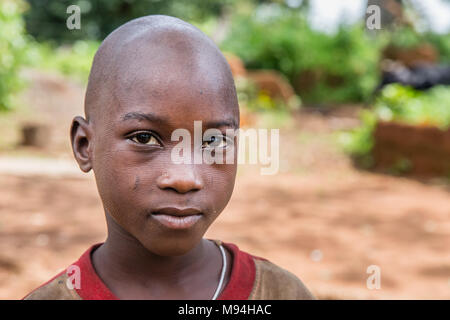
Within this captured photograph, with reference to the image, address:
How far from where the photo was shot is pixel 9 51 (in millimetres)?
9164

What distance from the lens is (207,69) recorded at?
1.41 metres

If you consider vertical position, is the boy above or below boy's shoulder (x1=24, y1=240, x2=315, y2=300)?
above

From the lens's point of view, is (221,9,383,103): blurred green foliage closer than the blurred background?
No

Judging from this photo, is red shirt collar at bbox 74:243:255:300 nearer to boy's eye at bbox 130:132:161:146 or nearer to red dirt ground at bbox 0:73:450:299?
boy's eye at bbox 130:132:161:146

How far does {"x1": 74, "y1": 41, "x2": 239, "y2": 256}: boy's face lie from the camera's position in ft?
4.33

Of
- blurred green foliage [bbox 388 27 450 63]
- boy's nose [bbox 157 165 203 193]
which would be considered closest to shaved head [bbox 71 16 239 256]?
boy's nose [bbox 157 165 203 193]

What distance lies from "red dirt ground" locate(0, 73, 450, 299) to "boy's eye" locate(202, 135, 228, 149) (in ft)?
7.45

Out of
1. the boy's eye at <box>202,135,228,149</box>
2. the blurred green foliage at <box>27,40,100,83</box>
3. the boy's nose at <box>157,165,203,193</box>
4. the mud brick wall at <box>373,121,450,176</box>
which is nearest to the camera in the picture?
the boy's nose at <box>157,165,203,193</box>

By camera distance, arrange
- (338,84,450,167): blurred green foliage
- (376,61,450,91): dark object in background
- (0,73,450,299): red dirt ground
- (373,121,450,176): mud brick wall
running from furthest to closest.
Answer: (376,61,450,91): dark object in background, (338,84,450,167): blurred green foliage, (373,121,450,176): mud brick wall, (0,73,450,299): red dirt ground

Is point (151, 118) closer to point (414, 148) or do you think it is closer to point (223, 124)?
point (223, 124)

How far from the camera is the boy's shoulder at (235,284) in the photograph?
149 centimetres

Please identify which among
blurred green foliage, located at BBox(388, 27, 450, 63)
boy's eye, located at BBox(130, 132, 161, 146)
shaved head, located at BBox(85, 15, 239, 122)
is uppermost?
blurred green foliage, located at BBox(388, 27, 450, 63)
